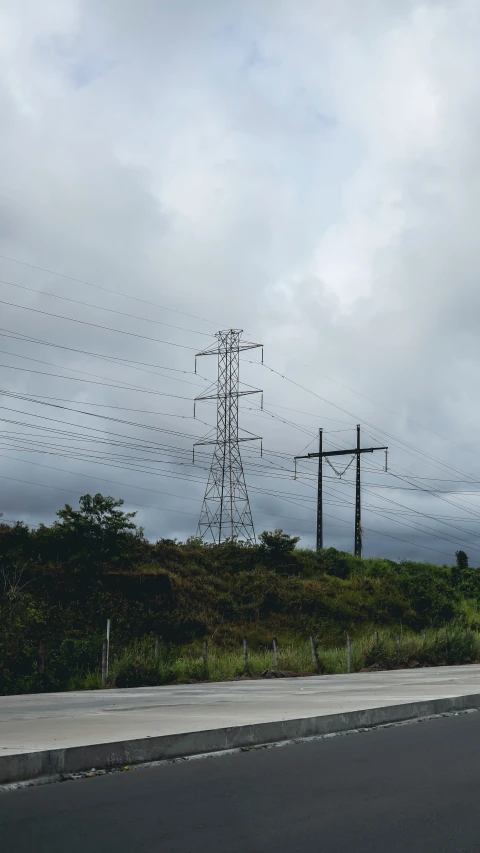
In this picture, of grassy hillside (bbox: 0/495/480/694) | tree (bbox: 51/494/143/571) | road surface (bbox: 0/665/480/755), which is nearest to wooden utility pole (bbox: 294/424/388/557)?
grassy hillside (bbox: 0/495/480/694)

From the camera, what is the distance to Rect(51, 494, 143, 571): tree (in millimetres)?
46250

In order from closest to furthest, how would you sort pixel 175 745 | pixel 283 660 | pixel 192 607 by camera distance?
pixel 175 745 < pixel 283 660 < pixel 192 607

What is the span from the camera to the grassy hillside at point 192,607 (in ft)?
92.8

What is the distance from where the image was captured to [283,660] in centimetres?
2923

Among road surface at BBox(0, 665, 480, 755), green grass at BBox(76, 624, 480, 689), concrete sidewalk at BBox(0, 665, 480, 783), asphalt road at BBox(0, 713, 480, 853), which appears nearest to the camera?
asphalt road at BBox(0, 713, 480, 853)

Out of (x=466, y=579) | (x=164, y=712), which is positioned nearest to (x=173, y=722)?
(x=164, y=712)

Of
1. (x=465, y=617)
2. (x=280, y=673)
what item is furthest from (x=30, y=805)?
(x=465, y=617)

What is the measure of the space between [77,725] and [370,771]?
4.06 metres

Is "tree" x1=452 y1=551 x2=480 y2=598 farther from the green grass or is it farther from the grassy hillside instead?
the green grass

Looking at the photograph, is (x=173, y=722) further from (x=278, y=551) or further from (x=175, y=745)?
(x=278, y=551)

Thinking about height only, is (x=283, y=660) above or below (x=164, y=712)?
below

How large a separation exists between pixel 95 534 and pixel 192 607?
21.4 ft

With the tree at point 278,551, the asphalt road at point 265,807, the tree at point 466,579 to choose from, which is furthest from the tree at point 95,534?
the asphalt road at point 265,807

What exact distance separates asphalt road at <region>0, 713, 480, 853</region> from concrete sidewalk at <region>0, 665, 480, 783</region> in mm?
432
